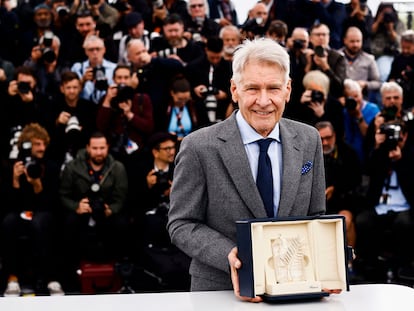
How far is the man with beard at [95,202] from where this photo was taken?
6.16 m

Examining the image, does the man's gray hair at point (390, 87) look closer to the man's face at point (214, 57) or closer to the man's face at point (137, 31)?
the man's face at point (214, 57)

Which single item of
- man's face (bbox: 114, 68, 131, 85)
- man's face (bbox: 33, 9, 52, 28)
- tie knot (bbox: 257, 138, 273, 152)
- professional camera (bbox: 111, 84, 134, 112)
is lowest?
tie knot (bbox: 257, 138, 273, 152)

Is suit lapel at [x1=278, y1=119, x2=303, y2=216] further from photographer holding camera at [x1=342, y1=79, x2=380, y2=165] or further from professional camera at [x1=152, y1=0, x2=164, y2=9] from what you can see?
professional camera at [x1=152, y1=0, x2=164, y2=9]

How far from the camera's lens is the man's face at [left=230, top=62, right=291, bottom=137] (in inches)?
89.3

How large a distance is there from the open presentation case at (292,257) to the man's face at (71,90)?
4.52m

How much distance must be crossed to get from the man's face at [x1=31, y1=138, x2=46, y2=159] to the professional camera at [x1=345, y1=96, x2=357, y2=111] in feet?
7.49

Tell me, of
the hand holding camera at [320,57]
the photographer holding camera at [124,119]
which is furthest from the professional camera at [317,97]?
the photographer holding camera at [124,119]

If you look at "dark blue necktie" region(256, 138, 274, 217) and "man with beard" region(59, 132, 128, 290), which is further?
"man with beard" region(59, 132, 128, 290)

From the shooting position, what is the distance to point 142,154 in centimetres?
631

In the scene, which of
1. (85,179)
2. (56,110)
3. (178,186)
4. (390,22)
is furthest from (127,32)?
(178,186)

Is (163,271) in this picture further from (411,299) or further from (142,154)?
(411,299)

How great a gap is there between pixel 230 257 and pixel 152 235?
12.5 ft

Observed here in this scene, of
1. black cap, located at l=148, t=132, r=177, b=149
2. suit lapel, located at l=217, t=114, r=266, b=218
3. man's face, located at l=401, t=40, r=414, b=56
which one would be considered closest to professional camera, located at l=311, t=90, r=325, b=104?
man's face, located at l=401, t=40, r=414, b=56

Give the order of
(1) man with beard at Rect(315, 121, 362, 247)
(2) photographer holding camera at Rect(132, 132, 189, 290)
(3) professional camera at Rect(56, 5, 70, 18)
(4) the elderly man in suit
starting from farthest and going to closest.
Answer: (3) professional camera at Rect(56, 5, 70, 18) → (1) man with beard at Rect(315, 121, 362, 247) → (2) photographer holding camera at Rect(132, 132, 189, 290) → (4) the elderly man in suit
